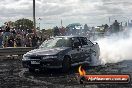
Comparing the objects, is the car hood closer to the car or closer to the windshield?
the car

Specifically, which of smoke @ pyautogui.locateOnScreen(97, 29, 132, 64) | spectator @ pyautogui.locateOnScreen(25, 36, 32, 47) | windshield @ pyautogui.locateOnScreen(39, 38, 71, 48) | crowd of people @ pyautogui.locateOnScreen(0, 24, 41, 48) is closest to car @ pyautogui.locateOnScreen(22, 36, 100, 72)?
windshield @ pyautogui.locateOnScreen(39, 38, 71, 48)

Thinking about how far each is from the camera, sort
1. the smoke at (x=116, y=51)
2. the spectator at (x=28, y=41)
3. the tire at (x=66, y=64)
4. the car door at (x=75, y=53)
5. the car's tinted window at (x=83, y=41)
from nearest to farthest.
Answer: the tire at (x=66, y=64) → the car door at (x=75, y=53) → the car's tinted window at (x=83, y=41) → the smoke at (x=116, y=51) → the spectator at (x=28, y=41)

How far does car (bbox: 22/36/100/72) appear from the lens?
1384 centimetres

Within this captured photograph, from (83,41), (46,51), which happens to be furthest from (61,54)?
(83,41)

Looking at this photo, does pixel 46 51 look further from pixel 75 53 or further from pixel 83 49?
pixel 83 49

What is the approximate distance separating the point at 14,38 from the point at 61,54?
445 inches

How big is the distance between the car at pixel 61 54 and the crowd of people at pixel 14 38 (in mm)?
6421

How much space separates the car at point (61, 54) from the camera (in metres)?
13.8

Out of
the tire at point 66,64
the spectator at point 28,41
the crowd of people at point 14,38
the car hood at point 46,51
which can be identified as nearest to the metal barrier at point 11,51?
the crowd of people at point 14,38

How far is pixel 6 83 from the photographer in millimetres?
11328

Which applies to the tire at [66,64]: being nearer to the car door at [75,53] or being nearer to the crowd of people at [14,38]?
the car door at [75,53]

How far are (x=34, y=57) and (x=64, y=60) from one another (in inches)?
49.8

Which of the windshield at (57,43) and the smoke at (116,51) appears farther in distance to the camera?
the smoke at (116,51)

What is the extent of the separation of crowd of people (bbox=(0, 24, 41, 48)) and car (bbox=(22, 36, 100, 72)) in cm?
642
